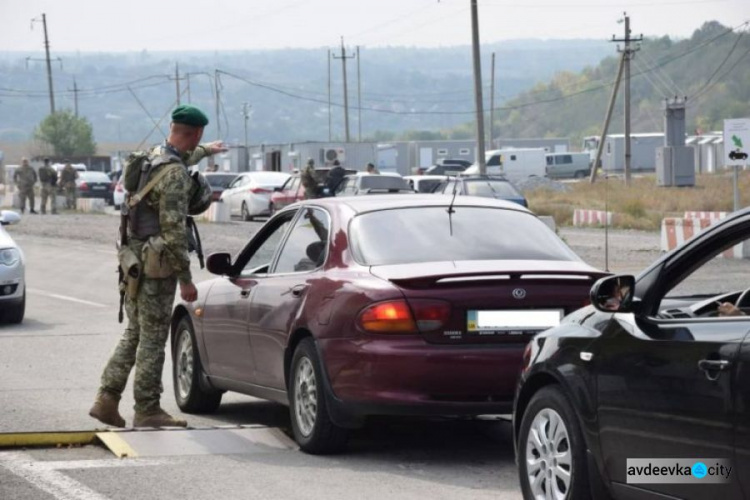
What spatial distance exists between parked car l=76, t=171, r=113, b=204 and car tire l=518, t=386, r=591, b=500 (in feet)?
195

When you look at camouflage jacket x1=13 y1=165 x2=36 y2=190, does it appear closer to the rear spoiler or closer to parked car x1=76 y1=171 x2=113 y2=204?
parked car x1=76 y1=171 x2=113 y2=204

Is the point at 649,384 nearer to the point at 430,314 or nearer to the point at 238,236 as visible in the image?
the point at 430,314

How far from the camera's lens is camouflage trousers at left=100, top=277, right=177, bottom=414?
966cm

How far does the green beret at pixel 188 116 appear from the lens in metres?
9.72

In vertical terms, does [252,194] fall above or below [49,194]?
above

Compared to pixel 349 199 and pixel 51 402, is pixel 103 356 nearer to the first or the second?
pixel 51 402

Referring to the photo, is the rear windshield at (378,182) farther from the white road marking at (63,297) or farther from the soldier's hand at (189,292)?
the soldier's hand at (189,292)

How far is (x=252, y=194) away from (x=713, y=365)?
42.7 metres

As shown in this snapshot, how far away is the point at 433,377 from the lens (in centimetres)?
814

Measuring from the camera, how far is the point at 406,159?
376ft

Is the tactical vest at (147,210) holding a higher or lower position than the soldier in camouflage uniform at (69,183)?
higher

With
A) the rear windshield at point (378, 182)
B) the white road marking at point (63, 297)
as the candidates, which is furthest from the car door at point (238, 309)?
the rear windshield at point (378, 182)

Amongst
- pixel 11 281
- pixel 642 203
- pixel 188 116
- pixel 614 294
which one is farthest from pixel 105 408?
pixel 642 203

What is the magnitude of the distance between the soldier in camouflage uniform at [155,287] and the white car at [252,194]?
1467 inches
